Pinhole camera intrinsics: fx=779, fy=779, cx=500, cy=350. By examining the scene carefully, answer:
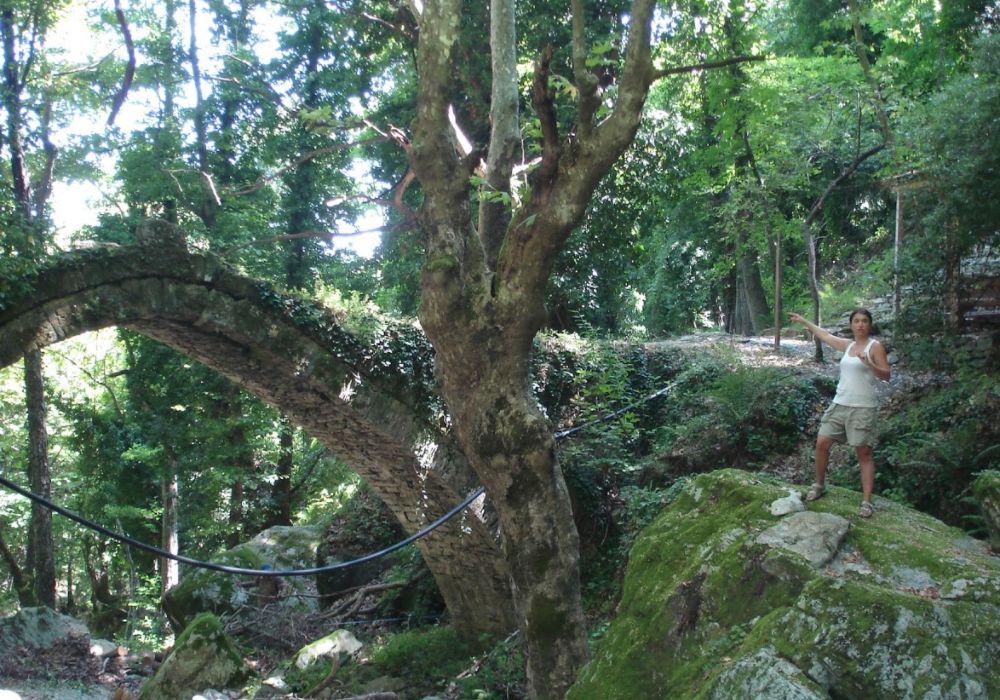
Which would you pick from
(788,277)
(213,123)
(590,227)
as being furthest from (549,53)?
(788,277)

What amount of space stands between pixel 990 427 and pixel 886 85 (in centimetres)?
583

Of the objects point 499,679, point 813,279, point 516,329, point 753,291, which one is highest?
point 753,291

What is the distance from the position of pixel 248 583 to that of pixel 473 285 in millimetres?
7770

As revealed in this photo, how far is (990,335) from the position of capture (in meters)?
8.12

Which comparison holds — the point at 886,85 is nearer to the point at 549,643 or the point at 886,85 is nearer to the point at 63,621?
the point at 549,643

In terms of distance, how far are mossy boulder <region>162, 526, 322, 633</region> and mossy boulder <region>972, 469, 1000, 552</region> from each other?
797cm

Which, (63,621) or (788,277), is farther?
(788,277)

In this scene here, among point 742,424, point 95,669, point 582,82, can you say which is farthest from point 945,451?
point 95,669

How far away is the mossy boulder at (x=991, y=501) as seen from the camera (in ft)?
11.6

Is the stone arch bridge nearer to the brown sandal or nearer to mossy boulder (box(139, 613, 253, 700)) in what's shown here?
mossy boulder (box(139, 613, 253, 700))

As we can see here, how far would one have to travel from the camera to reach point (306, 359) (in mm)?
7172

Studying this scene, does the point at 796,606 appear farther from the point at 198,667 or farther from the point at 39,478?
the point at 39,478

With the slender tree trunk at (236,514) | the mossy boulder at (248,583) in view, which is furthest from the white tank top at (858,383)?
the slender tree trunk at (236,514)

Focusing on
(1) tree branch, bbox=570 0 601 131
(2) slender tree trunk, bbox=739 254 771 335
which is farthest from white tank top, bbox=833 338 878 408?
(2) slender tree trunk, bbox=739 254 771 335
